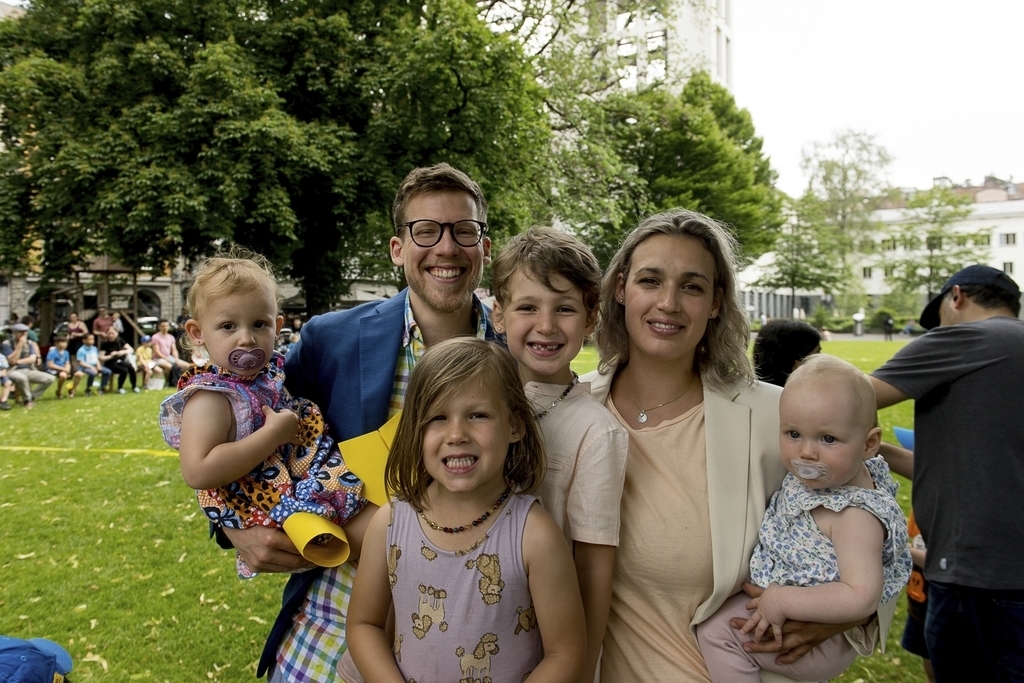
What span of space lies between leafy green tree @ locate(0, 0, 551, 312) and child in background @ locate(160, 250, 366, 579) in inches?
547

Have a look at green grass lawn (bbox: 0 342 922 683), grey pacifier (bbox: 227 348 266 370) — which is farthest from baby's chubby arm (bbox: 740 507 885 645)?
green grass lawn (bbox: 0 342 922 683)

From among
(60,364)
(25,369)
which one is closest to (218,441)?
(25,369)

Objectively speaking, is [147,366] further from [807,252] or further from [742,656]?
[807,252]

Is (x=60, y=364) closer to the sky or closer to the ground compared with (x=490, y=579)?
closer to the ground

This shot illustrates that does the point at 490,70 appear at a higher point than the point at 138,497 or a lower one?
higher

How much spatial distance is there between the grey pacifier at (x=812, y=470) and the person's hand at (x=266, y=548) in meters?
1.52

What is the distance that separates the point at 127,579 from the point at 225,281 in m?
4.66

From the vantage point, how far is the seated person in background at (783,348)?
402 centimetres

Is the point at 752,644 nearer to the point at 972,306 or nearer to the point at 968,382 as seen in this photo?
the point at 968,382

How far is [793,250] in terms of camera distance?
1688 inches

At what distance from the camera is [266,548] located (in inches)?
83.6

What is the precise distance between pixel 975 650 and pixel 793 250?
4352cm

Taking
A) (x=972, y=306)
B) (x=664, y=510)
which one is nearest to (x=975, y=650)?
(x=972, y=306)

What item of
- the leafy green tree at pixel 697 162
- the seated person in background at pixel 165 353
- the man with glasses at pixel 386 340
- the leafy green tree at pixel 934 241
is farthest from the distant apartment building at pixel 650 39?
the leafy green tree at pixel 934 241
